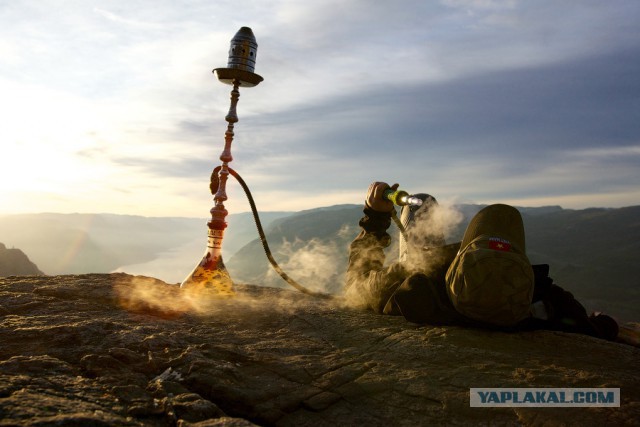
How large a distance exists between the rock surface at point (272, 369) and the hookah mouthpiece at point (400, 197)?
51.0 inches

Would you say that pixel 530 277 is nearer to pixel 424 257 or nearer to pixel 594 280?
pixel 424 257

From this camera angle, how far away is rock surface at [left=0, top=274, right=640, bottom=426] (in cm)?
207

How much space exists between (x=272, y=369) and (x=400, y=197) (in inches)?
102

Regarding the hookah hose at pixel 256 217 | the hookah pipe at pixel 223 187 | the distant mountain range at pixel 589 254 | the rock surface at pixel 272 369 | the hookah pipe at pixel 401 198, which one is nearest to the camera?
the rock surface at pixel 272 369

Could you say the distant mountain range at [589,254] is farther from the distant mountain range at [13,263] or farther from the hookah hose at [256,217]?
the distant mountain range at [13,263]

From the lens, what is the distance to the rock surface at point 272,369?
2.07 m

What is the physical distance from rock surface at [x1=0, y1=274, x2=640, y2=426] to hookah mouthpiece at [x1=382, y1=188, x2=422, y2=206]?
1296 mm

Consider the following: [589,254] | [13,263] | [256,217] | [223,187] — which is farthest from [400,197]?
[589,254]

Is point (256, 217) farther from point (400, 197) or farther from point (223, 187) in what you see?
point (400, 197)

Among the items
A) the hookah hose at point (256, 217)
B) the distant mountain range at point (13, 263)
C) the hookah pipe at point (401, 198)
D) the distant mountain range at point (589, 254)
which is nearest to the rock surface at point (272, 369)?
the hookah pipe at point (401, 198)

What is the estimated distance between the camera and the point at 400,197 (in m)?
4.66

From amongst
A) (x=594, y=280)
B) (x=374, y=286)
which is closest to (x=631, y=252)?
(x=594, y=280)

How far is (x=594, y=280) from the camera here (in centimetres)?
9512

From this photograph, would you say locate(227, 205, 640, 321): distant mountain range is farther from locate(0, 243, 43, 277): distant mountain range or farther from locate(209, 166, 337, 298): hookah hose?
locate(0, 243, 43, 277): distant mountain range
